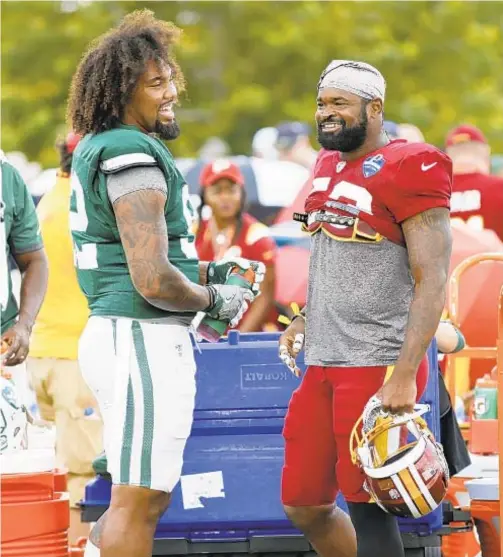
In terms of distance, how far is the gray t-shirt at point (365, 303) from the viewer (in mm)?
5137

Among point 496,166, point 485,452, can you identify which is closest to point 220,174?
point 485,452

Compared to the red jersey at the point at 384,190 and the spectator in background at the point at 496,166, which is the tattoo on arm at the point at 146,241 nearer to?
the red jersey at the point at 384,190

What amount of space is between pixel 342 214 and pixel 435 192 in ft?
1.14

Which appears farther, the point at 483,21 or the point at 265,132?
the point at 483,21

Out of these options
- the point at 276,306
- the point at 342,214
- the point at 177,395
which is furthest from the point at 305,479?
the point at 276,306

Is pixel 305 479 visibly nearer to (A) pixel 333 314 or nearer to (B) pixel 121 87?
(A) pixel 333 314

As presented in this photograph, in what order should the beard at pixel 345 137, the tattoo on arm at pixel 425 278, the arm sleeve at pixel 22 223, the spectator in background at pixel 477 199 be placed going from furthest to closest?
the spectator in background at pixel 477 199
the arm sleeve at pixel 22 223
the beard at pixel 345 137
the tattoo on arm at pixel 425 278

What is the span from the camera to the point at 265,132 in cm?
1631

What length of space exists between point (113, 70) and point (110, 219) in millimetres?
538

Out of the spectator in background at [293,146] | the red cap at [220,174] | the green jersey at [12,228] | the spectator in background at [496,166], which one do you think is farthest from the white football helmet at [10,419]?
the spectator in background at [293,146]

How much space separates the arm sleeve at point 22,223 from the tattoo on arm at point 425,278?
2.14 m

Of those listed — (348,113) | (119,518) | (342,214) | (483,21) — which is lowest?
(119,518)

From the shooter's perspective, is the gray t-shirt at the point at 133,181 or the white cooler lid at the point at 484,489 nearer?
the gray t-shirt at the point at 133,181

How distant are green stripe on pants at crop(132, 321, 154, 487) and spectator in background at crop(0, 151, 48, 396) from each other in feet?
4.32
